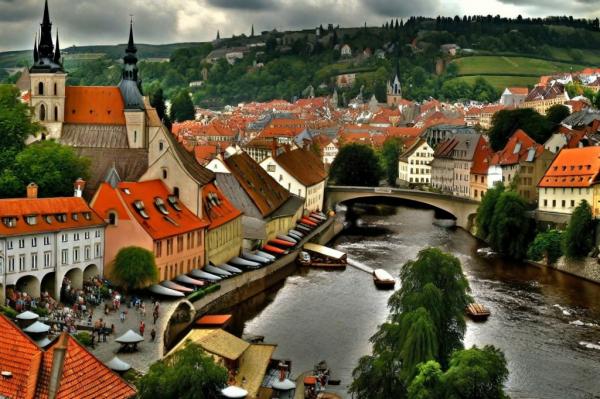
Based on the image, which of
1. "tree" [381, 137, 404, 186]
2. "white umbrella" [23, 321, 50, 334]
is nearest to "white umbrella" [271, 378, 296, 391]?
"white umbrella" [23, 321, 50, 334]

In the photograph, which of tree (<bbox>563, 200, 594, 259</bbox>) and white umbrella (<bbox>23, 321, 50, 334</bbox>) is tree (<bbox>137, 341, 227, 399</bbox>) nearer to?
white umbrella (<bbox>23, 321, 50, 334</bbox>)

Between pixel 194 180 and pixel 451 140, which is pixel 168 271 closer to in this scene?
pixel 194 180

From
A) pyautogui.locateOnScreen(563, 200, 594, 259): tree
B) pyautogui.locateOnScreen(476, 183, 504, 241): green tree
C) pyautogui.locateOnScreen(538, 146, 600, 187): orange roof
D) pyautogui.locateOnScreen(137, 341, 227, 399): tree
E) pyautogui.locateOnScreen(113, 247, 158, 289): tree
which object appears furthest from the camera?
pyautogui.locateOnScreen(476, 183, 504, 241): green tree

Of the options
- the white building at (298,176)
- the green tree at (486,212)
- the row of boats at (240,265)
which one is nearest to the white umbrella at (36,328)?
the row of boats at (240,265)

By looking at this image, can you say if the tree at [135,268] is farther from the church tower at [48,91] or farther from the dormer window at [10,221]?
the church tower at [48,91]

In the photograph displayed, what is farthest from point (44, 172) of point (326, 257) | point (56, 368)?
point (56, 368)

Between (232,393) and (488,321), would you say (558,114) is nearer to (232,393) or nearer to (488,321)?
(488,321)

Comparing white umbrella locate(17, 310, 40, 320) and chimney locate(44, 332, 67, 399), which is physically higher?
chimney locate(44, 332, 67, 399)
